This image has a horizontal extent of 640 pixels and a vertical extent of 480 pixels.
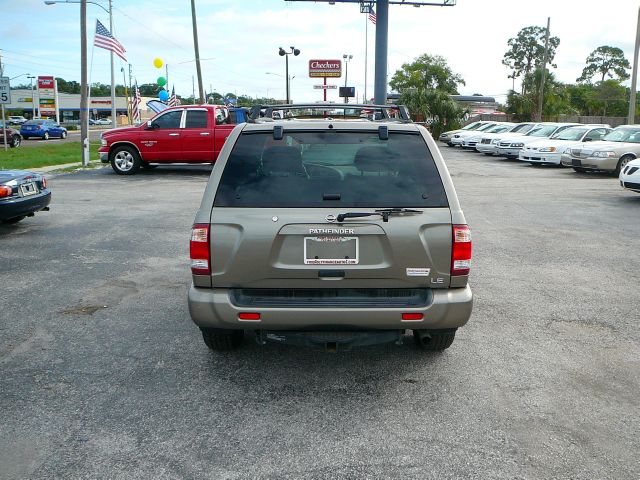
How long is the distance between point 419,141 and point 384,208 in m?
0.62

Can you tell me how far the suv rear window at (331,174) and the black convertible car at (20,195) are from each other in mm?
6210

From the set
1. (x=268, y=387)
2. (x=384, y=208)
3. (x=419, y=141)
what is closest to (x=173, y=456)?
(x=268, y=387)

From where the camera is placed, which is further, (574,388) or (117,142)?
(117,142)

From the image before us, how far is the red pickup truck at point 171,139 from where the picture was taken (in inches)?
738

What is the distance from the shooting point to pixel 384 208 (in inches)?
159

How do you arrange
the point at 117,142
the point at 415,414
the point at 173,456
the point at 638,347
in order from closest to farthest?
the point at 173,456 → the point at 415,414 → the point at 638,347 → the point at 117,142

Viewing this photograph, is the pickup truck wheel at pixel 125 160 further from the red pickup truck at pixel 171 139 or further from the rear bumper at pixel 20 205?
the rear bumper at pixel 20 205

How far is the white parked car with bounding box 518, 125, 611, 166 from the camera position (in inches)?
892

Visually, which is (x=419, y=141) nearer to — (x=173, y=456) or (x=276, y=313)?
(x=276, y=313)

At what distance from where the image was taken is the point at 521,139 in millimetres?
26562

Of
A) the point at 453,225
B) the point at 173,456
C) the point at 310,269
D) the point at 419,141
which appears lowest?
the point at 173,456

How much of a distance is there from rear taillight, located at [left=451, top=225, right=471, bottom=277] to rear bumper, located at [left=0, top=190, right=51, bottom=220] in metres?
7.40

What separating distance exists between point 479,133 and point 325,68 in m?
14.4

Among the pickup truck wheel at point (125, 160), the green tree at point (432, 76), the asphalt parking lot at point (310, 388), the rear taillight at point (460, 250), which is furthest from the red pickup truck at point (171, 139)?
the green tree at point (432, 76)
